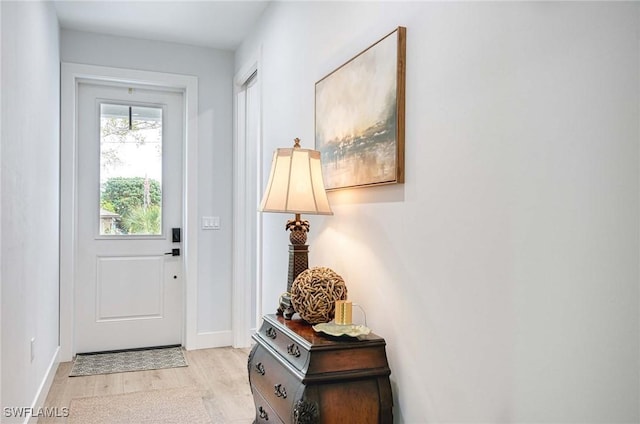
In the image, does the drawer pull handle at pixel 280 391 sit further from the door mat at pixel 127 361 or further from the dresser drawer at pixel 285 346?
the door mat at pixel 127 361

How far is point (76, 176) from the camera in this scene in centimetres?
409

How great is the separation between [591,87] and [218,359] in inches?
137

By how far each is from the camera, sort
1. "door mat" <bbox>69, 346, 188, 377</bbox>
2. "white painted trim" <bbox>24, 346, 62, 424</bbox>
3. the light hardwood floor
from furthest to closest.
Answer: "door mat" <bbox>69, 346, 188, 377</bbox> → the light hardwood floor → "white painted trim" <bbox>24, 346, 62, 424</bbox>

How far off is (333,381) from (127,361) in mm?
2713

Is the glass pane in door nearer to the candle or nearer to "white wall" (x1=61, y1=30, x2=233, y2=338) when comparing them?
"white wall" (x1=61, y1=30, x2=233, y2=338)

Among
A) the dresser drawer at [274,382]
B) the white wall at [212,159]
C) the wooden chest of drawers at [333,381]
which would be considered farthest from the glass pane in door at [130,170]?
the wooden chest of drawers at [333,381]

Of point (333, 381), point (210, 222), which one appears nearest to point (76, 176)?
point (210, 222)

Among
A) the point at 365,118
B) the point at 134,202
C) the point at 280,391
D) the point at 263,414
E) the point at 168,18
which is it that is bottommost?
the point at 263,414

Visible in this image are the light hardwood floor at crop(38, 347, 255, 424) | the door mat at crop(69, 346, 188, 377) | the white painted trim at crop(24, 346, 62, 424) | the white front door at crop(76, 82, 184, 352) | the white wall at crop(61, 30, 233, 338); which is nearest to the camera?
the white painted trim at crop(24, 346, 62, 424)

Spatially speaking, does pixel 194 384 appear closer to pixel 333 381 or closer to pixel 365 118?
pixel 333 381

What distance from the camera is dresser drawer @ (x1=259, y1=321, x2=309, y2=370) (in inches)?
71.8

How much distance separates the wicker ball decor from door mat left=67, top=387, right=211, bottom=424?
118 cm

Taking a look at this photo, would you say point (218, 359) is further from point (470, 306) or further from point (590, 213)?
point (590, 213)

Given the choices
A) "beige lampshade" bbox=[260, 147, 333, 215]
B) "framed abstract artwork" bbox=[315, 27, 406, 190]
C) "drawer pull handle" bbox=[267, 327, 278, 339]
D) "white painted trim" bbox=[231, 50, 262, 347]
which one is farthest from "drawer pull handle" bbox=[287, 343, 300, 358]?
"white painted trim" bbox=[231, 50, 262, 347]
